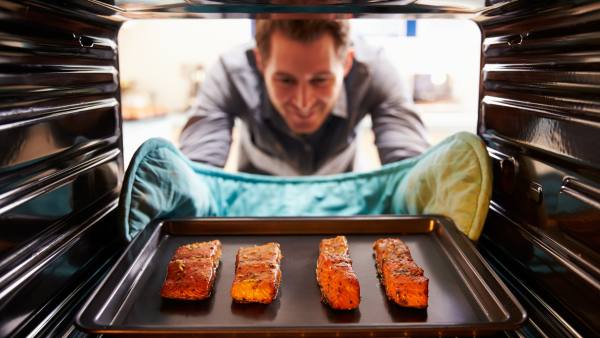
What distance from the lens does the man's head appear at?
2.66m

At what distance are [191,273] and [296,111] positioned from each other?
1618 mm

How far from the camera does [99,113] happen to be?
1.44 metres

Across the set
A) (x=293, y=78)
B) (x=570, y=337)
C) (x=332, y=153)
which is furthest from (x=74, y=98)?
(x=332, y=153)

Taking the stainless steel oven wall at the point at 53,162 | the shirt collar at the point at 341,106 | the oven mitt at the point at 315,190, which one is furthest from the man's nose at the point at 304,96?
the stainless steel oven wall at the point at 53,162

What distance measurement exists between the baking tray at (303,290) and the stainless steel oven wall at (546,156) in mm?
117

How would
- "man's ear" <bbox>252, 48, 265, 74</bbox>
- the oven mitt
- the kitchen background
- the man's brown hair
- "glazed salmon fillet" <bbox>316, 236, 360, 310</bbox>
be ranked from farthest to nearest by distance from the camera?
the kitchen background
"man's ear" <bbox>252, 48, 265, 74</bbox>
the man's brown hair
the oven mitt
"glazed salmon fillet" <bbox>316, 236, 360, 310</bbox>

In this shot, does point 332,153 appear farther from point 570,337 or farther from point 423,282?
point 570,337

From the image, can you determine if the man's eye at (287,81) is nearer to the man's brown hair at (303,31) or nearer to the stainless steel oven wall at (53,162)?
the man's brown hair at (303,31)

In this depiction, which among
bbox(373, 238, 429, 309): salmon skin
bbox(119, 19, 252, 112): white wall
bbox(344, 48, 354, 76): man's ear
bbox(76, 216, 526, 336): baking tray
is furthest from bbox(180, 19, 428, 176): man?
bbox(373, 238, 429, 309): salmon skin

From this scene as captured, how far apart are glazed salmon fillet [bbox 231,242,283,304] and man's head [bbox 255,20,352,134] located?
142cm

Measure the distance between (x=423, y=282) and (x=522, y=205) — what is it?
0.37 metres

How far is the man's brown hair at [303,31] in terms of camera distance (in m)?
2.65

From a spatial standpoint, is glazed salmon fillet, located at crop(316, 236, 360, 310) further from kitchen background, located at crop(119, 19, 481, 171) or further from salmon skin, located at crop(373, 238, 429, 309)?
kitchen background, located at crop(119, 19, 481, 171)

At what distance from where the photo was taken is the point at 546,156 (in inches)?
47.4
